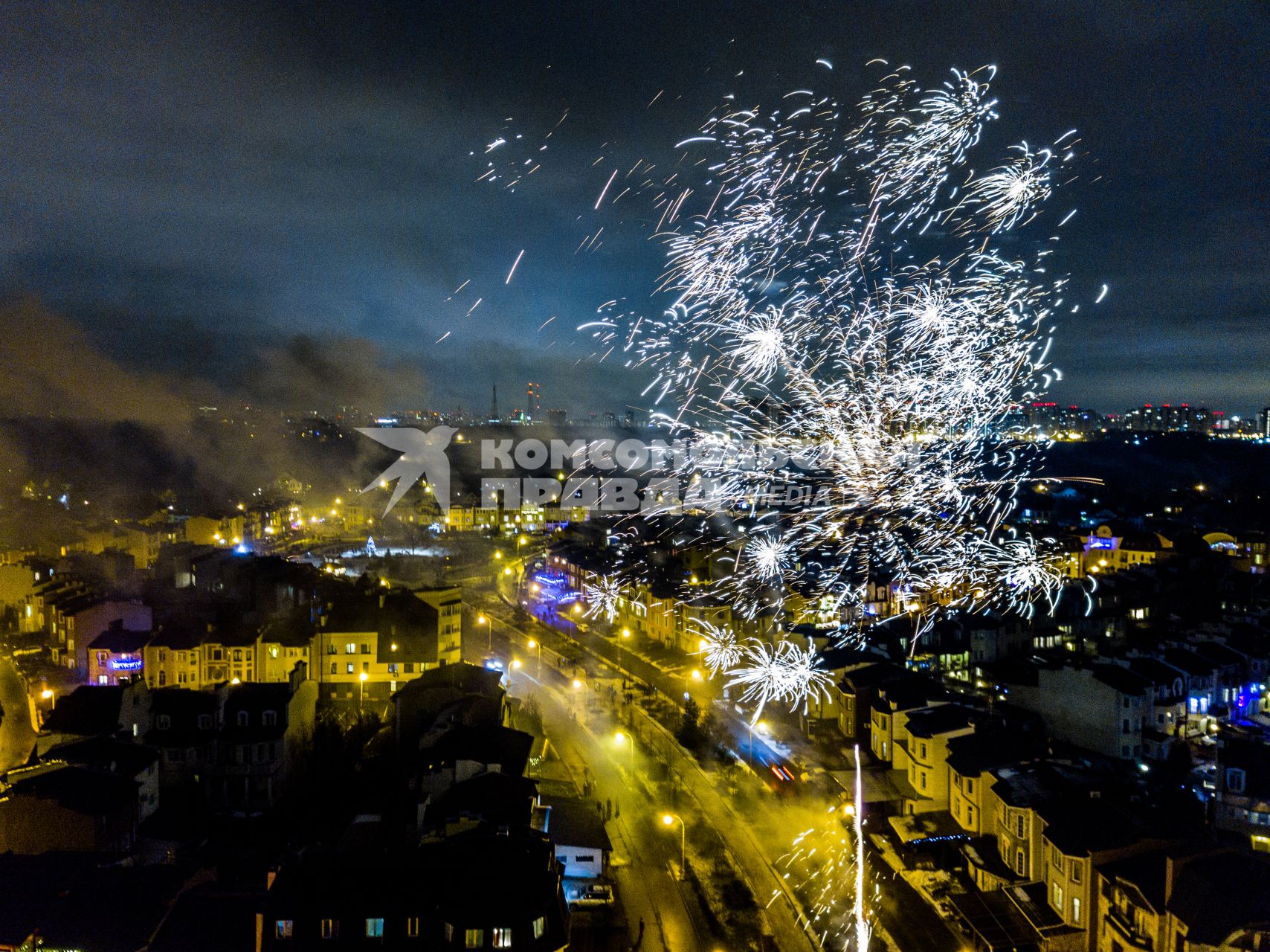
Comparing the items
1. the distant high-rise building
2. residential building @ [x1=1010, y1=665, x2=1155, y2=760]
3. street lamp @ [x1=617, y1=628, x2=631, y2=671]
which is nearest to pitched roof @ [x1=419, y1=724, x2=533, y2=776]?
street lamp @ [x1=617, y1=628, x2=631, y2=671]

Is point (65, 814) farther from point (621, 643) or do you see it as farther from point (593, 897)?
point (621, 643)

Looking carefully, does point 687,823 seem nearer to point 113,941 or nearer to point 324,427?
point 113,941

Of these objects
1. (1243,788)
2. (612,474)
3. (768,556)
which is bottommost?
(1243,788)

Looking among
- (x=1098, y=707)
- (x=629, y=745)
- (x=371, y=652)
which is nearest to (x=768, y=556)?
(x=629, y=745)

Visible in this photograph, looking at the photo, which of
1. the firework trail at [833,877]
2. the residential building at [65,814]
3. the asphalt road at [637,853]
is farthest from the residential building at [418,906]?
the residential building at [65,814]

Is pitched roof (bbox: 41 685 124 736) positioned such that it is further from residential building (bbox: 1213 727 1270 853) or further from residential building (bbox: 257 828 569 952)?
residential building (bbox: 1213 727 1270 853)

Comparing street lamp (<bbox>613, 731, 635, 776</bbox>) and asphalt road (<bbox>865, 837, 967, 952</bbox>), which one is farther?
street lamp (<bbox>613, 731, 635, 776</bbox>)

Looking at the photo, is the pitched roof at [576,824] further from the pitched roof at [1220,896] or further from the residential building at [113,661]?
the residential building at [113,661]
